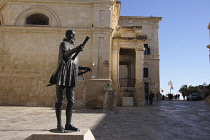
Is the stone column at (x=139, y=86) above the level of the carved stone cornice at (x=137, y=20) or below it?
below

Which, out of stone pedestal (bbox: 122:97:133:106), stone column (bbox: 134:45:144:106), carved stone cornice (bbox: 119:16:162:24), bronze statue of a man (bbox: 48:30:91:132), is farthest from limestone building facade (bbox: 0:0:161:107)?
carved stone cornice (bbox: 119:16:162:24)

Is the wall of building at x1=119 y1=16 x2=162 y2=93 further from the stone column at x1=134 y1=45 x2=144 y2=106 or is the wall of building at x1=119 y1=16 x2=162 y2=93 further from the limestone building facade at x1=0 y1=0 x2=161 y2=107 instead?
the limestone building facade at x1=0 y1=0 x2=161 y2=107

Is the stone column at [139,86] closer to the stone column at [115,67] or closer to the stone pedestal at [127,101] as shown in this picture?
the stone pedestal at [127,101]

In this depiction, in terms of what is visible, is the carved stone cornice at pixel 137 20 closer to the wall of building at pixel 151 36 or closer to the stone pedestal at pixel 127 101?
the wall of building at pixel 151 36

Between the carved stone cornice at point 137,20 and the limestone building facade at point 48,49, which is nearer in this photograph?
the limestone building facade at point 48,49

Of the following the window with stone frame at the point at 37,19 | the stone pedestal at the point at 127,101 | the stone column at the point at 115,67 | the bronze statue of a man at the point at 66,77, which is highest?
the window with stone frame at the point at 37,19

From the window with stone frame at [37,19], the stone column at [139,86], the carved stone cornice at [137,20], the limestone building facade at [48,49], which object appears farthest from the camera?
the carved stone cornice at [137,20]

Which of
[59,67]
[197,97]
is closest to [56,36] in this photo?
[59,67]

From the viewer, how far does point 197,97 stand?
33250 mm

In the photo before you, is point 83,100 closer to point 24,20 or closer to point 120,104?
point 120,104

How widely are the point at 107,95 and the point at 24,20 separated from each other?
29.5 feet

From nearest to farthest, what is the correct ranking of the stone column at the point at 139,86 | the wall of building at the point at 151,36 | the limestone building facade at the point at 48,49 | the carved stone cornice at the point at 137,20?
the limestone building facade at the point at 48,49 → the stone column at the point at 139,86 → the wall of building at the point at 151,36 → the carved stone cornice at the point at 137,20

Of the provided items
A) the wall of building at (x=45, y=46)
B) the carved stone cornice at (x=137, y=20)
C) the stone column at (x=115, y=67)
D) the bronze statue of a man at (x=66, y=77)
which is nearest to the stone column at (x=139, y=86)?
the stone column at (x=115, y=67)

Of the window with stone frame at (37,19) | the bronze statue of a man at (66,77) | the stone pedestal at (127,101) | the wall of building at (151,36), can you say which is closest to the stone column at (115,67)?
the stone pedestal at (127,101)
